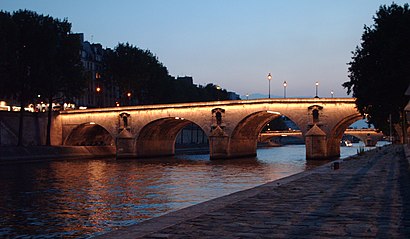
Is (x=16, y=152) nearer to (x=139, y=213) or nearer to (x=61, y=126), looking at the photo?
(x=61, y=126)

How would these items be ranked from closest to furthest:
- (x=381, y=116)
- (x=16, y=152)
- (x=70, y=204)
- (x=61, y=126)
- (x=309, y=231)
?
(x=309, y=231), (x=70, y=204), (x=381, y=116), (x=16, y=152), (x=61, y=126)

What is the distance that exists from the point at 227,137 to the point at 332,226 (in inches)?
2673

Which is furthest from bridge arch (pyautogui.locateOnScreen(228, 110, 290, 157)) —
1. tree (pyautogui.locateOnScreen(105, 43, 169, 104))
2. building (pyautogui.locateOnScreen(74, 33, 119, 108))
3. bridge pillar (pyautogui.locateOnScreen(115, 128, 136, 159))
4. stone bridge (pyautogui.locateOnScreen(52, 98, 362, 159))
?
building (pyautogui.locateOnScreen(74, 33, 119, 108))

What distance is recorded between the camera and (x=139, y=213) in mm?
22031

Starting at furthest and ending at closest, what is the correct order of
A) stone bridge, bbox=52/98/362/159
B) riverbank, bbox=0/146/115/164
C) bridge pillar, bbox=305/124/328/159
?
stone bridge, bbox=52/98/362/159
bridge pillar, bbox=305/124/328/159
riverbank, bbox=0/146/115/164

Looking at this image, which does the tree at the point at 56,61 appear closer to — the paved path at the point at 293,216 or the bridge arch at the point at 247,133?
the bridge arch at the point at 247,133

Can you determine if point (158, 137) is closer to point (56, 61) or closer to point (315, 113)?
point (56, 61)

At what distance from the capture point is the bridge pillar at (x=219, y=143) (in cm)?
7938

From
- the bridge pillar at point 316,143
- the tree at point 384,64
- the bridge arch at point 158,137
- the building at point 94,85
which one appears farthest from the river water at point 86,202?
the building at point 94,85

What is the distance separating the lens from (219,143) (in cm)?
8012

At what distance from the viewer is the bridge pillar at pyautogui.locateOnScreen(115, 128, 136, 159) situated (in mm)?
86688

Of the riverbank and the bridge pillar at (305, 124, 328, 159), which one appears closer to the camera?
the riverbank

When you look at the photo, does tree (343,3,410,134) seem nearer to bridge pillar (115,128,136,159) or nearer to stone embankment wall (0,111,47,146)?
Result: bridge pillar (115,128,136,159)

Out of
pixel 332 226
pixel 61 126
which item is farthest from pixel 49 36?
pixel 332 226
